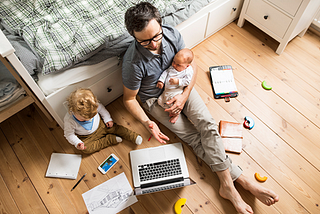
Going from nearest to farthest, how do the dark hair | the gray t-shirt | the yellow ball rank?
the dark hair → the gray t-shirt → the yellow ball

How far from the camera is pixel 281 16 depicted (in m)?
1.80

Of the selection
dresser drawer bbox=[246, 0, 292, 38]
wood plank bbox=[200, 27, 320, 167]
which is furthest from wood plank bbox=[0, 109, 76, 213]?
dresser drawer bbox=[246, 0, 292, 38]

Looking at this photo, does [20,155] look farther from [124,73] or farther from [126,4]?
[126,4]

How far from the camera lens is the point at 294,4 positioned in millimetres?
1681

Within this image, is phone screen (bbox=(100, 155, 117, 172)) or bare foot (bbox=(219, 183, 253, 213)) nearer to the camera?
bare foot (bbox=(219, 183, 253, 213))

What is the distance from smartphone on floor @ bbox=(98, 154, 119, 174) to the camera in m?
1.56

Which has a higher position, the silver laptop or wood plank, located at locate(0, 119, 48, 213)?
the silver laptop

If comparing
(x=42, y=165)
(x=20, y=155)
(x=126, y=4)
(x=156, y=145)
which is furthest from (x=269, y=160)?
(x=20, y=155)

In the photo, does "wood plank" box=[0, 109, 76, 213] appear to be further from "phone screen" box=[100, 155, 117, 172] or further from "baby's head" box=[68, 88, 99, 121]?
"baby's head" box=[68, 88, 99, 121]

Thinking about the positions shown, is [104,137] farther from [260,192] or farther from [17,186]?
[260,192]

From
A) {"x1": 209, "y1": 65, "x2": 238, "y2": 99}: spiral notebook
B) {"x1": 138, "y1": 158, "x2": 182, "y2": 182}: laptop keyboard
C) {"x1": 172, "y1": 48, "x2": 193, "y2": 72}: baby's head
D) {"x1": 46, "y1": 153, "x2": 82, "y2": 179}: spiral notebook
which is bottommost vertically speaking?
{"x1": 46, "y1": 153, "x2": 82, "y2": 179}: spiral notebook

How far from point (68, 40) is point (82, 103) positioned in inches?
15.4

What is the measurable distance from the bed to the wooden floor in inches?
14.7

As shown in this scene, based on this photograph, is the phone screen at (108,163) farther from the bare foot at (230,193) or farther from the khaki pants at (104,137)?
the bare foot at (230,193)
